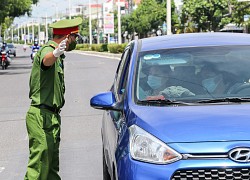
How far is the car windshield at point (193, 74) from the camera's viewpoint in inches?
219

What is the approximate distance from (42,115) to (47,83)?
31 centimetres

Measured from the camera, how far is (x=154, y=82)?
580cm

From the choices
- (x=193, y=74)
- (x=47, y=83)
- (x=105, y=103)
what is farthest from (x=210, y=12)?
(x=105, y=103)

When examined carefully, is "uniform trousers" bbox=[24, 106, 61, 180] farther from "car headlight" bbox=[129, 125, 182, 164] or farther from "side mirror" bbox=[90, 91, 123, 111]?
"car headlight" bbox=[129, 125, 182, 164]

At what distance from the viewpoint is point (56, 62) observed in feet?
20.3

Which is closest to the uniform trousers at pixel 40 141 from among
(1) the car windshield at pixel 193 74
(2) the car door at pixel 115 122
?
(2) the car door at pixel 115 122

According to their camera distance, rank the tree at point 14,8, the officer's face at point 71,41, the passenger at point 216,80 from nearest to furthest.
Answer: the passenger at point 216,80 → the officer's face at point 71,41 → the tree at point 14,8

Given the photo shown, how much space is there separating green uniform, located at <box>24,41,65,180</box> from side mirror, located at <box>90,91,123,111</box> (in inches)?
21.5

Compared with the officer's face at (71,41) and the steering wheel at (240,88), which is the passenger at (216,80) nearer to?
the steering wheel at (240,88)

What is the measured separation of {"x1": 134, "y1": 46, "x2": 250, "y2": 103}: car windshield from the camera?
5.55m

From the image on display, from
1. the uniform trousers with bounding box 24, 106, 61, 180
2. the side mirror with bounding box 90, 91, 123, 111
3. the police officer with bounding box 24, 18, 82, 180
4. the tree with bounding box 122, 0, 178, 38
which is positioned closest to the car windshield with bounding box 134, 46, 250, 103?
the side mirror with bounding box 90, 91, 123, 111

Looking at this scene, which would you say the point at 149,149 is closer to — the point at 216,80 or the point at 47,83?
the point at 216,80

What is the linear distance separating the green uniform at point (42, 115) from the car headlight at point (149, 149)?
1.59 m

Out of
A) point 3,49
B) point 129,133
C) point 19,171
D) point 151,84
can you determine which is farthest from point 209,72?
point 3,49
